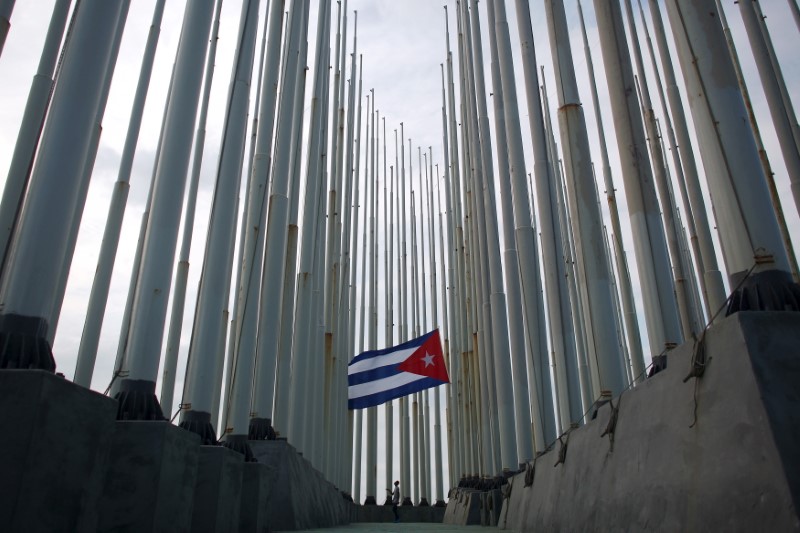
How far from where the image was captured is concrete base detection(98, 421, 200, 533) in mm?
4852

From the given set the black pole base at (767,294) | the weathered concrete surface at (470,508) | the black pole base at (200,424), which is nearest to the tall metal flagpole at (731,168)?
the black pole base at (767,294)

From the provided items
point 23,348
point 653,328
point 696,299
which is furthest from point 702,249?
point 23,348

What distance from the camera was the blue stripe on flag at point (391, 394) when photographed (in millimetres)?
24250

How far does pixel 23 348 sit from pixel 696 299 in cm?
2505

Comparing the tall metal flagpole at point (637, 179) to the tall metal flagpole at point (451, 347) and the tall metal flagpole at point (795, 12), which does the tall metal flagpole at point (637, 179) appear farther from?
the tall metal flagpole at point (451, 347)

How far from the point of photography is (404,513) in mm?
30125

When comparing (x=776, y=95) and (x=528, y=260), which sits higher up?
(x=776, y=95)

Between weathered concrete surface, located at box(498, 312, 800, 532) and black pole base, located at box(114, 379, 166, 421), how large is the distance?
3.85m

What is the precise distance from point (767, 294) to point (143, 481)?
15.0 ft

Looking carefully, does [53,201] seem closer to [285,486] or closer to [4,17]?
[4,17]

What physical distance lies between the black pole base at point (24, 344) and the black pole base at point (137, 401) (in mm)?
1399

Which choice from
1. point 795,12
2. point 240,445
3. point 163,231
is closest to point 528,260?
point 240,445

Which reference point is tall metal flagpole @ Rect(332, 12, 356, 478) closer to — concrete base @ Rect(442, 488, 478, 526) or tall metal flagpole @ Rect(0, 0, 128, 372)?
concrete base @ Rect(442, 488, 478, 526)

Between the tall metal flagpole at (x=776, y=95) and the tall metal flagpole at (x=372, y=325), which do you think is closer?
the tall metal flagpole at (x=776, y=95)
